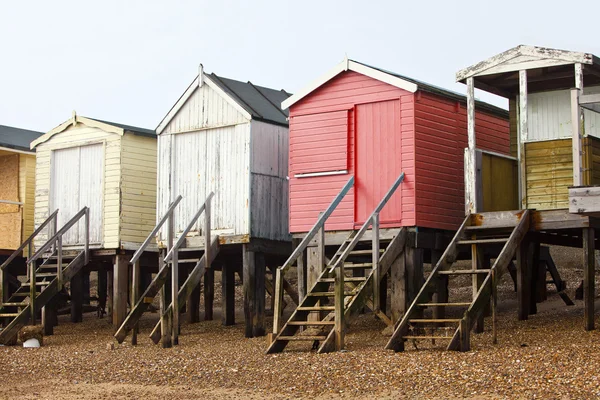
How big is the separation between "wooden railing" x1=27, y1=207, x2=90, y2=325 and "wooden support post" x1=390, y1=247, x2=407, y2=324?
8412 millimetres

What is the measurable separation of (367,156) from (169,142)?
552 cm

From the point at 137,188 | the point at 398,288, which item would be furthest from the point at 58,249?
the point at 398,288

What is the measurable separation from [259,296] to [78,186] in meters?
5.88

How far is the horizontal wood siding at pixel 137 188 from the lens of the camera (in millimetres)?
24422

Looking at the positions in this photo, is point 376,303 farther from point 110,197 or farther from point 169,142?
point 110,197

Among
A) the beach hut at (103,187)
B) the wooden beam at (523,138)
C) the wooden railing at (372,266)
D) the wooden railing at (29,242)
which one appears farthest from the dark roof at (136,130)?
the wooden beam at (523,138)

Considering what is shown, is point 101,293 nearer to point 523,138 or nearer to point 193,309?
point 193,309

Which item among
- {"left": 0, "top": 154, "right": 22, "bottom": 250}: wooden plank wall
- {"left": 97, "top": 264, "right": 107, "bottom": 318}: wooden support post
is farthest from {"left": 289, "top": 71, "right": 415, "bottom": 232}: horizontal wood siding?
{"left": 97, "top": 264, "right": 107, "bottom": 318}: wooden support post

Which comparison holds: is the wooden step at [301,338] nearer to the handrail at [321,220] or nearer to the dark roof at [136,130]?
the handrail at [321,220]

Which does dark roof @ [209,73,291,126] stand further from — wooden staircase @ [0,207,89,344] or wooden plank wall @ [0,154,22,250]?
wooden plank wall @ [0,154,22,250]

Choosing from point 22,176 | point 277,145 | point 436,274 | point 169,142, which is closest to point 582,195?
point 436,274

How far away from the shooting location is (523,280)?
19.3 meters

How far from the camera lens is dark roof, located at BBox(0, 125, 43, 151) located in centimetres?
2730

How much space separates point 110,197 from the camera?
80.3 ft
